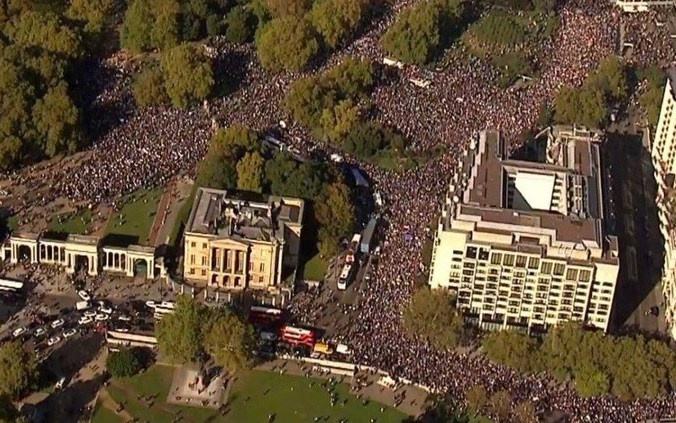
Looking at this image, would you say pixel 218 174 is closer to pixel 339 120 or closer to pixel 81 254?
pixel 81 254

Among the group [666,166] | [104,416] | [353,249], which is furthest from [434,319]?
[666,166]

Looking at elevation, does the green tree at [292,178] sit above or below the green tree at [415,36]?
below

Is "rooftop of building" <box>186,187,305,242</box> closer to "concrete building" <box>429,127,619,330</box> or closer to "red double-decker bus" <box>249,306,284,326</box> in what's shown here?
"red double-decker bus" <box>249,306,284,326</box>

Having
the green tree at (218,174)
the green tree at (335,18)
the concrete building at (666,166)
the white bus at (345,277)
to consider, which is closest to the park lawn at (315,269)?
the white bus at (345,277)

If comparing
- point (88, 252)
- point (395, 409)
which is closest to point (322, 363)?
point (395, 409)

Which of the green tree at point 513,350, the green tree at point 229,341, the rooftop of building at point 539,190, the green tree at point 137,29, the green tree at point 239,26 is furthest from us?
the green tree at point 239,26

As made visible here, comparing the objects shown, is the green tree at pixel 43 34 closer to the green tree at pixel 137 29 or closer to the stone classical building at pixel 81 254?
the green tree at pixel 137 29
